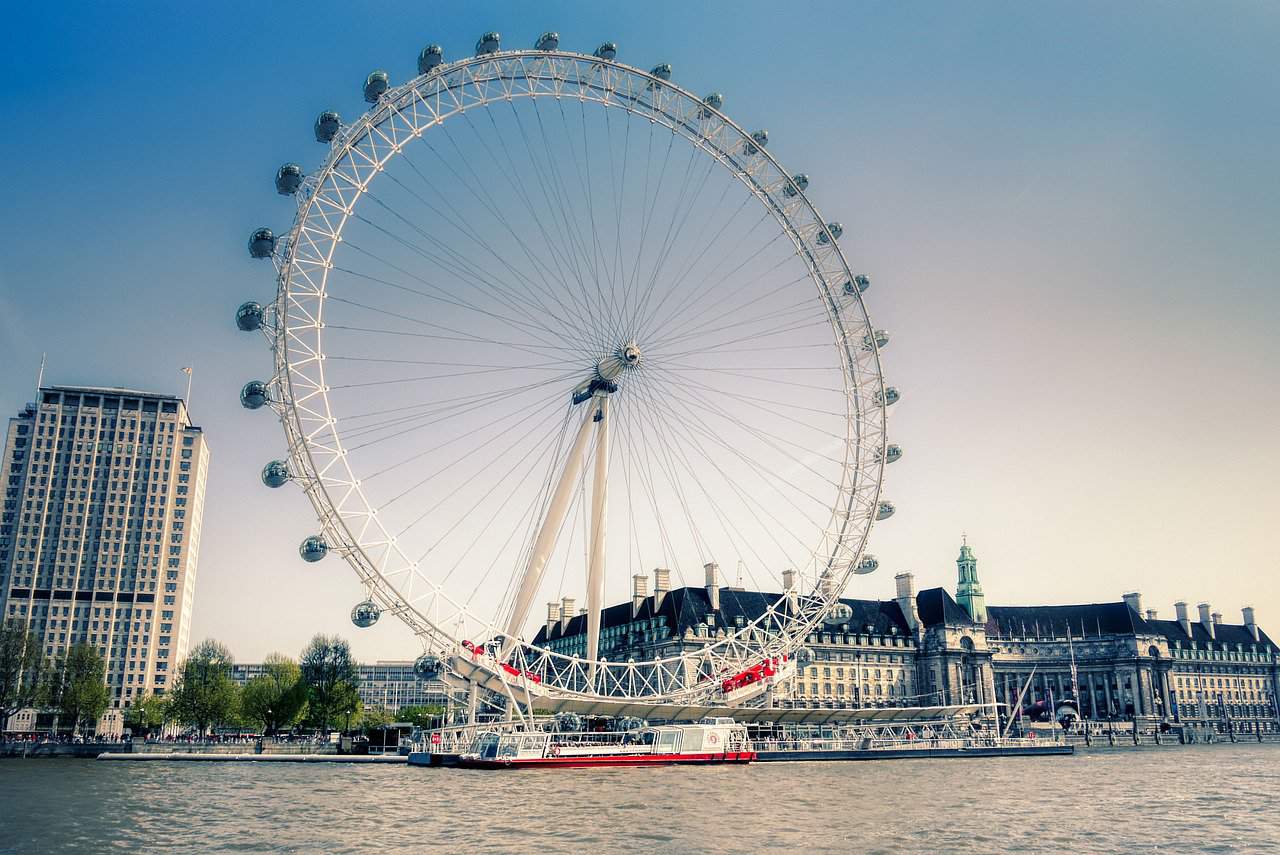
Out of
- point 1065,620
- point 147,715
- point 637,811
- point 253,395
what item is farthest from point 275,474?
point 1065,620

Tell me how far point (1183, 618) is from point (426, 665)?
581ft

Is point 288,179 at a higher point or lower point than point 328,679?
higher

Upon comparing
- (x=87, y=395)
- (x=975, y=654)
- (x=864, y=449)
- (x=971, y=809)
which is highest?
(x=87, y=395)

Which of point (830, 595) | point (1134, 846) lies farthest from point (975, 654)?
point (1134, 846)

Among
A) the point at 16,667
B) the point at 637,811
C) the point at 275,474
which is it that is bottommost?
the point at 637,811

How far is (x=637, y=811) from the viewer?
43000 millimetres

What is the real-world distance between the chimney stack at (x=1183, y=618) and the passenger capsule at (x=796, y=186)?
158808 mm

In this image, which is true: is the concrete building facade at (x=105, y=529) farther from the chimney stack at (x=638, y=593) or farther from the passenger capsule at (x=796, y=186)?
the passenger capsule at (x=796, y=186)

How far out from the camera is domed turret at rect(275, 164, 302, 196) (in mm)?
54375

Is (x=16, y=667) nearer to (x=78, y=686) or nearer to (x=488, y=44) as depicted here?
(x=78, y=686)

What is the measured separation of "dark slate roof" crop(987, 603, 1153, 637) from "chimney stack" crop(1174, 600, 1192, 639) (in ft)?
50.0

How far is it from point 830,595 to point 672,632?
218ft

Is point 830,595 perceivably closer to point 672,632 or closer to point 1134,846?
point 1134,846

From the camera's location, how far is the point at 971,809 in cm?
4541
